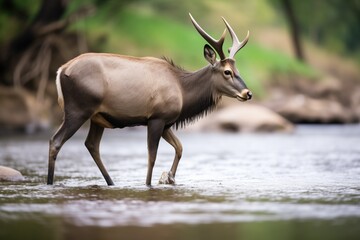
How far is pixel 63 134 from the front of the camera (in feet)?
44.0

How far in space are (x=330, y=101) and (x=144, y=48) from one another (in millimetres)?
9464

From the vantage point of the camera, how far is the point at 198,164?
60.5 ft

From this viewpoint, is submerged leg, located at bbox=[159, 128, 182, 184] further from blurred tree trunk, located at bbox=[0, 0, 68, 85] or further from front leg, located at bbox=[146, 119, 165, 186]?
blurred tree trunk, located at bbox=[0, 0, 68, 85]

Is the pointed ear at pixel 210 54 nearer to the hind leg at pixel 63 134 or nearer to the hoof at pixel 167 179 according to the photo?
the hoof at pixel 167 179

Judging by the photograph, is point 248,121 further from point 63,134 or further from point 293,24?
point 293,24

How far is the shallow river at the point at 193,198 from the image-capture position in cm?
887

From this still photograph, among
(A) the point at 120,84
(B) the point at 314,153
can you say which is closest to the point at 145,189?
(A) the point at 120,84

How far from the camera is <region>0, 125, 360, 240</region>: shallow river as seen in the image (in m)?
8.87

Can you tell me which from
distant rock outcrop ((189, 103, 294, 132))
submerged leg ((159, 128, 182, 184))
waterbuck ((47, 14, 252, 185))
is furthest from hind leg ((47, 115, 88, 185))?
distant rock outcrop ((189, 103, 294, 132))

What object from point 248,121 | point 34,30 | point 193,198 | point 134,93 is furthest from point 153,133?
point 34,30

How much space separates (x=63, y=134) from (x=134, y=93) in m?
1.20

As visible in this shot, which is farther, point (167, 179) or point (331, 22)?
point (331, 22)

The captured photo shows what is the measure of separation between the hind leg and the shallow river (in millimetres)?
280

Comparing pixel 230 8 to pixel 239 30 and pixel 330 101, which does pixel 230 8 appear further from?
pixel 330 101
